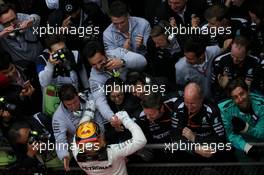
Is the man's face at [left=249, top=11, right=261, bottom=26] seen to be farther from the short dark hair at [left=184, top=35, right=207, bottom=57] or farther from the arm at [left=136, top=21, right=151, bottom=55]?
the arm at [left=136, top=21, right=151, bottom=55]

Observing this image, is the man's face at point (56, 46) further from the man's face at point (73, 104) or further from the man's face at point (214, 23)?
the man's face at point (214, 23)

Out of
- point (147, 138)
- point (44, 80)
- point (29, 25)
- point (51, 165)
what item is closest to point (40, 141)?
point (51, 165)

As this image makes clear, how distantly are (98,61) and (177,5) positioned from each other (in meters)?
1.10

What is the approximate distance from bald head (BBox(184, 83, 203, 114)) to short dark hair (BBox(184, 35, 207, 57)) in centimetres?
43

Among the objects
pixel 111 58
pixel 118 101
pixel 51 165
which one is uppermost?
pixel 111 58

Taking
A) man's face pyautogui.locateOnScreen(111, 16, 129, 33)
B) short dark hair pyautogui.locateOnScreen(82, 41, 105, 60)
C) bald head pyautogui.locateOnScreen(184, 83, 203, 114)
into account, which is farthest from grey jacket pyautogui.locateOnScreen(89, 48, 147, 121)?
bald head pyautogui.locateOnScreen(184, 83, 203, 114)

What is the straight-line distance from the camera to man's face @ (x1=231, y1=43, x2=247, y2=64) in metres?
5.00

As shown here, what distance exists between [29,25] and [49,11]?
21.2 inches

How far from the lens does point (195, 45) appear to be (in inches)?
198

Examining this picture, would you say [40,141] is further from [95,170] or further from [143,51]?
[143,51]

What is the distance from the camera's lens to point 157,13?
19.2 ft

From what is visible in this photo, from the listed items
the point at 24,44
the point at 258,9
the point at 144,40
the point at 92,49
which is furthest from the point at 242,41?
the point at 24,44

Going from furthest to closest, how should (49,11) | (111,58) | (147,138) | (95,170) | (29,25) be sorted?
(49,11) → (29,25) → (111,58) → (147,138) → (95,170)

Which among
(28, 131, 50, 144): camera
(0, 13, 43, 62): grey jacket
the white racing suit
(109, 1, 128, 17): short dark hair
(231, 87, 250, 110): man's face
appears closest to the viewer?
the white racing suit
